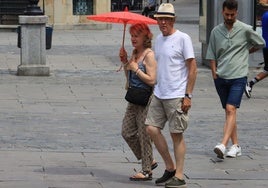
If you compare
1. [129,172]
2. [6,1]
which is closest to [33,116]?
[129,172]

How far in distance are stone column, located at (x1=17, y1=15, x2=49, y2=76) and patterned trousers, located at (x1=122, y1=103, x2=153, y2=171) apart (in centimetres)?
931

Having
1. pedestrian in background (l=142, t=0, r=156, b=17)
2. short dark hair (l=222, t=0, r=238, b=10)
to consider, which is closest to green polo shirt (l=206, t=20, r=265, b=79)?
short dark hair (l=222, t=0, r=238, b=10)

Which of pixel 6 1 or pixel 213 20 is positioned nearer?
pixel 213 20

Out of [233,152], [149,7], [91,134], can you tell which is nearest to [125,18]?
[233,152]

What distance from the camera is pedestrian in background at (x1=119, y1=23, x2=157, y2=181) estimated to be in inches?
325

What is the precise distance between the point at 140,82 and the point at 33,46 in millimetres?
9720

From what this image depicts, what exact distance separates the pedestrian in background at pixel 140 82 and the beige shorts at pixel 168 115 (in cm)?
19

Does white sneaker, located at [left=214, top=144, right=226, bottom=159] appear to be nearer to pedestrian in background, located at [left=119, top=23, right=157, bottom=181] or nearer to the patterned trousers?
pedestrian in background, located at [left=119, top=23, right=157, bottom=181]

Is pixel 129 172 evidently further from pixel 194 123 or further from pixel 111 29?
pixel 111 29

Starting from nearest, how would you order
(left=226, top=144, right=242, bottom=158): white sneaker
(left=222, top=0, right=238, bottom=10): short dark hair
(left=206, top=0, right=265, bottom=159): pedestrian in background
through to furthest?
(left=222, top=0, right=238, bottom=10): short dark hair
(left=206, top=0, right=265, bottom=159): pedestrian in background
(left=226, top=144, right=242, bottom=158): white sneaker

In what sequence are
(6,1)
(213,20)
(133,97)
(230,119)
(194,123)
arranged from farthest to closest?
(6,1), (213,20), (194,123), (230,119), (133,97)

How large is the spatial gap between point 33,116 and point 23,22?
554 centimetres

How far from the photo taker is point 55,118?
1232 cm

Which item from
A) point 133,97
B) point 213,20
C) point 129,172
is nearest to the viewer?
point 133,97
